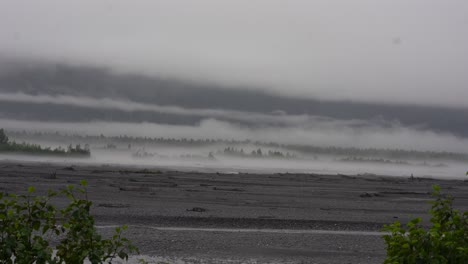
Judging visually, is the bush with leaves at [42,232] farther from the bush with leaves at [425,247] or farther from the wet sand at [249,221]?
the wet sand at [249,221]

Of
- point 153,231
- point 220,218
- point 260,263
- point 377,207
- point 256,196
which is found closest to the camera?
point 260,263

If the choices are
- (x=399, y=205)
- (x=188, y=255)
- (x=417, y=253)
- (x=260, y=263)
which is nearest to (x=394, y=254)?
(x=417, y=253)

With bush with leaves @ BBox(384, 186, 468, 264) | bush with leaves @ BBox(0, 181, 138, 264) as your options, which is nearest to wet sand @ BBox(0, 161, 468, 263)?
bush with leaves @ BBox(0, 181, 138, 264)

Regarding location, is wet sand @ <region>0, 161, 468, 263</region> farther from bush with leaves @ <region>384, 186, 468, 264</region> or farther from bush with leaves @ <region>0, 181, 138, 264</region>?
bush with leaves @ <region>384, 186, 468, 264</region>

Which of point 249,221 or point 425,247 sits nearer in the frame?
point 425,247

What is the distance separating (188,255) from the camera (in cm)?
1186

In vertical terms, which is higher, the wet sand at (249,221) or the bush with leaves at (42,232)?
the bush with leaves at (42,232)

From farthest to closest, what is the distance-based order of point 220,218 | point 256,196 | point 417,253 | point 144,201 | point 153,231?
point 256,196 → point 144,201 → point 220,218 → point 153,231 → point 417,253

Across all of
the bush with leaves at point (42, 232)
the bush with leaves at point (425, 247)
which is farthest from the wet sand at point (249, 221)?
the bush with leaves at point (425, 247)

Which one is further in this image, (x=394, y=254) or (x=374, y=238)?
(x=374, y=238)

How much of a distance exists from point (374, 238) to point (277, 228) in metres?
2.94

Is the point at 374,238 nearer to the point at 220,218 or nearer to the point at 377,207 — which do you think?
the point at 220,218

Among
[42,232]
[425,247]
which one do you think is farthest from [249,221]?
[42,232]

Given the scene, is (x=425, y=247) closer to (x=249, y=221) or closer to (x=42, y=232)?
(x=42, y=232)
